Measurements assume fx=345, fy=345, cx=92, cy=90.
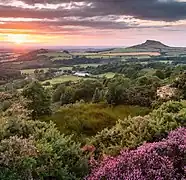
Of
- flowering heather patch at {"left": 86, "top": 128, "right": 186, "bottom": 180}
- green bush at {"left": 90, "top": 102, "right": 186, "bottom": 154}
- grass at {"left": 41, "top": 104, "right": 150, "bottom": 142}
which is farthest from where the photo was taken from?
grass at {"left": 41, "top": 104, "right": 150, "bottom": 142}

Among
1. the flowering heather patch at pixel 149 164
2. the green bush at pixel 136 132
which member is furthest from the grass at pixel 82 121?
the flowering heather patch at pixel 149 164

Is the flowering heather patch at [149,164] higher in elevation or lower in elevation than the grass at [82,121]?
higher

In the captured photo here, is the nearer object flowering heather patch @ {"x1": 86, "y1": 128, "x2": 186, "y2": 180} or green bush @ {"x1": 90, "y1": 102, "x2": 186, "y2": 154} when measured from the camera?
flowering heather patch @ {"x1": 86, "y1": 128, "x2": 186, "y2": 180}

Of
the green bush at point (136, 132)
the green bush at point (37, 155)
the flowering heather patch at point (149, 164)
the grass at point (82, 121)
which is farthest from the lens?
the grass at point (82, 121)

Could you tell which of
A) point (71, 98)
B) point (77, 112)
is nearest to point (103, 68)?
point (71, 98)

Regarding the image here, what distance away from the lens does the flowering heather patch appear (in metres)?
8.91

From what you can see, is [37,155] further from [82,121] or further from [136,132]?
[82,121]

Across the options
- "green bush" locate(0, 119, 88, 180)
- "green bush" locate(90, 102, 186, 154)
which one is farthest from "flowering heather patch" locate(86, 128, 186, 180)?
"green bush" locate(90, 102, 186, 154)

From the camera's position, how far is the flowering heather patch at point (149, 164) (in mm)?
8914

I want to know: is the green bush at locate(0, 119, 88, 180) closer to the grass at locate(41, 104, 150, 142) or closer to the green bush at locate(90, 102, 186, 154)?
the green bush at locate(90, 102, 186, 154)

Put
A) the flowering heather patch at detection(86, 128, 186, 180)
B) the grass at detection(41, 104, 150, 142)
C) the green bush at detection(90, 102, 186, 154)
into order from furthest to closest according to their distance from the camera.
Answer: the grass at detection(41, 104, 150, 142), the green bush at detection(90, 102, 186, 154), the flowering heather patch at detection(86, 128, 186, 180)

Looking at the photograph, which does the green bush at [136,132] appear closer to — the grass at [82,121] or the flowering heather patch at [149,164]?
the flowering heather patch at [149,164]

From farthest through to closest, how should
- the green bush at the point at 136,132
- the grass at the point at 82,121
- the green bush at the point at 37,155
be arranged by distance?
the grass at the point at 82,121 < the green bush at the point at 136,132 < the green bush at the point at 37,155

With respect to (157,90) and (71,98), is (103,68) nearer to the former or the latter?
(71,98)
